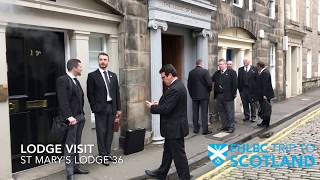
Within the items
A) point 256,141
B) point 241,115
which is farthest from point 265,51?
point 256,141

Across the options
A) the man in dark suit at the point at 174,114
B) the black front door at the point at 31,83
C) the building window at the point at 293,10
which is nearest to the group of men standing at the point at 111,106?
the man in dark suit at the point at 174,114

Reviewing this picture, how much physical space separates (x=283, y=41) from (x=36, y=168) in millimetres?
14790

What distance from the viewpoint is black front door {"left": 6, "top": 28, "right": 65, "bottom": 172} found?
6.38 metres

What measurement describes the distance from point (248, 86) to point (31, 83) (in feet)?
24.2

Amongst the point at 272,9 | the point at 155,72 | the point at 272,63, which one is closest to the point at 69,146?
the point at 155,72

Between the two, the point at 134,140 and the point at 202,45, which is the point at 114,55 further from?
the point at 202,45

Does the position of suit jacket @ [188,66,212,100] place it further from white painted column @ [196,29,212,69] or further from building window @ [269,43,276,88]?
building window @ [269,43,276,88]

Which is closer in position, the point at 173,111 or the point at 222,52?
the point at 173,111

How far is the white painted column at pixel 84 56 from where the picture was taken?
24.0 ft

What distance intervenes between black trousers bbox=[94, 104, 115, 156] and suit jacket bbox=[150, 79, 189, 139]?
1392 millimetres

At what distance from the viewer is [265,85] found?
456 inches

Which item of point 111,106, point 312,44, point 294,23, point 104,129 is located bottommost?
point 104,129

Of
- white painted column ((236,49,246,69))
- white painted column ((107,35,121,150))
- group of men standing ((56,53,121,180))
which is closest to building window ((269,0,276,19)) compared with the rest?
white painted column ((236,49,246,69))

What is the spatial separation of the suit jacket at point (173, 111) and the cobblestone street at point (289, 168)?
1.32 m
